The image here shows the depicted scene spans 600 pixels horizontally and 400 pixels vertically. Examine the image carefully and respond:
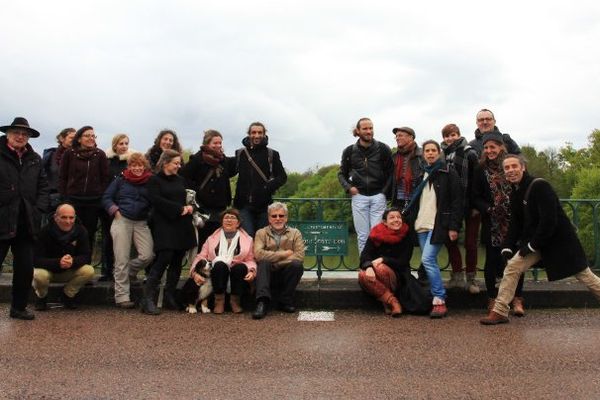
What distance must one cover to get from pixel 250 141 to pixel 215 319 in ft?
7.82

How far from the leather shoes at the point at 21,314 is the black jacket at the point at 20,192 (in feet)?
2.77

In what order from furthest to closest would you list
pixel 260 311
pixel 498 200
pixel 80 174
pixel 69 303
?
pixel 80 174, pixel 69 303, pixel 498 200, pixel 260 311

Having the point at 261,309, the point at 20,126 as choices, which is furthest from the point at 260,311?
the point at 20,126

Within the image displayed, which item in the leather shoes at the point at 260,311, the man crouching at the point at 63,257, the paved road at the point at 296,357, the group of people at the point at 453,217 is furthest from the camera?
the man crouching at the point at 63,257

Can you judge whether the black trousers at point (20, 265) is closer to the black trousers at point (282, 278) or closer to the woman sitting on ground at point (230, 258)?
the woman sitting on ground at point (230, 258)

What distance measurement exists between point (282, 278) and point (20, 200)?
2.97 meters

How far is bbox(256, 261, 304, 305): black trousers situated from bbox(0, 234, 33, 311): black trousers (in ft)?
8.11

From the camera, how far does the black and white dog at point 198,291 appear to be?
7398 mm

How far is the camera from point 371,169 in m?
7.93

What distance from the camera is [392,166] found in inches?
313

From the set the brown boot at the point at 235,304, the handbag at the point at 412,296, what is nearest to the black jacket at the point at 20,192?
the brown boot at the point at 235,304

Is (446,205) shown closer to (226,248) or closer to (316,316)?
(316,316)

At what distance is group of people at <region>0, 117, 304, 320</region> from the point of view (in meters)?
7.05

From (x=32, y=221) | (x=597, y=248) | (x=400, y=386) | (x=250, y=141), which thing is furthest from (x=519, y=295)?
(x=32, y=221)
